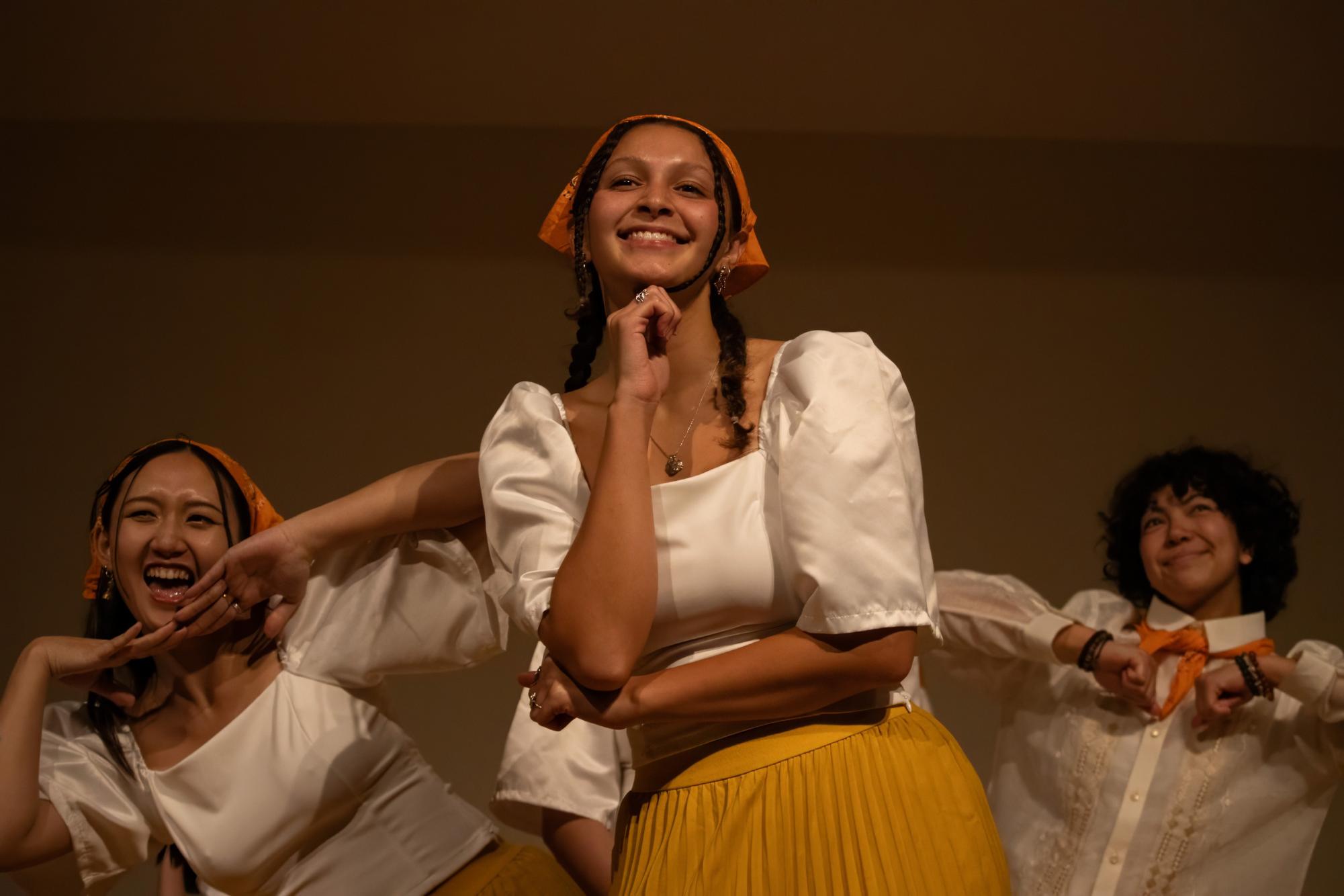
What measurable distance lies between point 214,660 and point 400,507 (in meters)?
0.47

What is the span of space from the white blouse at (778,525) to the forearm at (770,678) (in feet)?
0.11

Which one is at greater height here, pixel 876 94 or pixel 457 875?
pixel 876 94

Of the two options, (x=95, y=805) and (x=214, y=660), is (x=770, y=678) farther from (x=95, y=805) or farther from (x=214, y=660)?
(x=95, y=805)

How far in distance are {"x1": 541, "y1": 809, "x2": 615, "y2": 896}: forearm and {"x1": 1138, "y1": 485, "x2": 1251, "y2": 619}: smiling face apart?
51.2 inches

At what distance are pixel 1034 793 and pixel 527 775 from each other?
1093 millimetres

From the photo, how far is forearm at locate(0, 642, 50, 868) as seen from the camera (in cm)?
221

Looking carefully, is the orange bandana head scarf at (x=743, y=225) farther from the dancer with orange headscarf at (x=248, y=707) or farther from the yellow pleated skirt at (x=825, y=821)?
the yellow pleated skirt at (x=825, y=821)

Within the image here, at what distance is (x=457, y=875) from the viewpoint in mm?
2324

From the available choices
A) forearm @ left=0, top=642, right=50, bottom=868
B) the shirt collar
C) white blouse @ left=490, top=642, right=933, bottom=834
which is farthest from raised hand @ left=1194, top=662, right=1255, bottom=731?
forearm @ left=0, top=642, right=50, bottom=868

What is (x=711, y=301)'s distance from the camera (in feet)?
6.59

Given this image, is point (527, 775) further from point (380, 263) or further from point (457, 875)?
point (380, 263)

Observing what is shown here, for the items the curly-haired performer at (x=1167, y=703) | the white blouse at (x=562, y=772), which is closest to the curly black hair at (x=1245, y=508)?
the curly-haired performer at (x=1167, y=703)

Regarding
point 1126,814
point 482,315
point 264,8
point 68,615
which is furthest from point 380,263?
point 1126,814

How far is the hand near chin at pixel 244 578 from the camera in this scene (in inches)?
90.7
